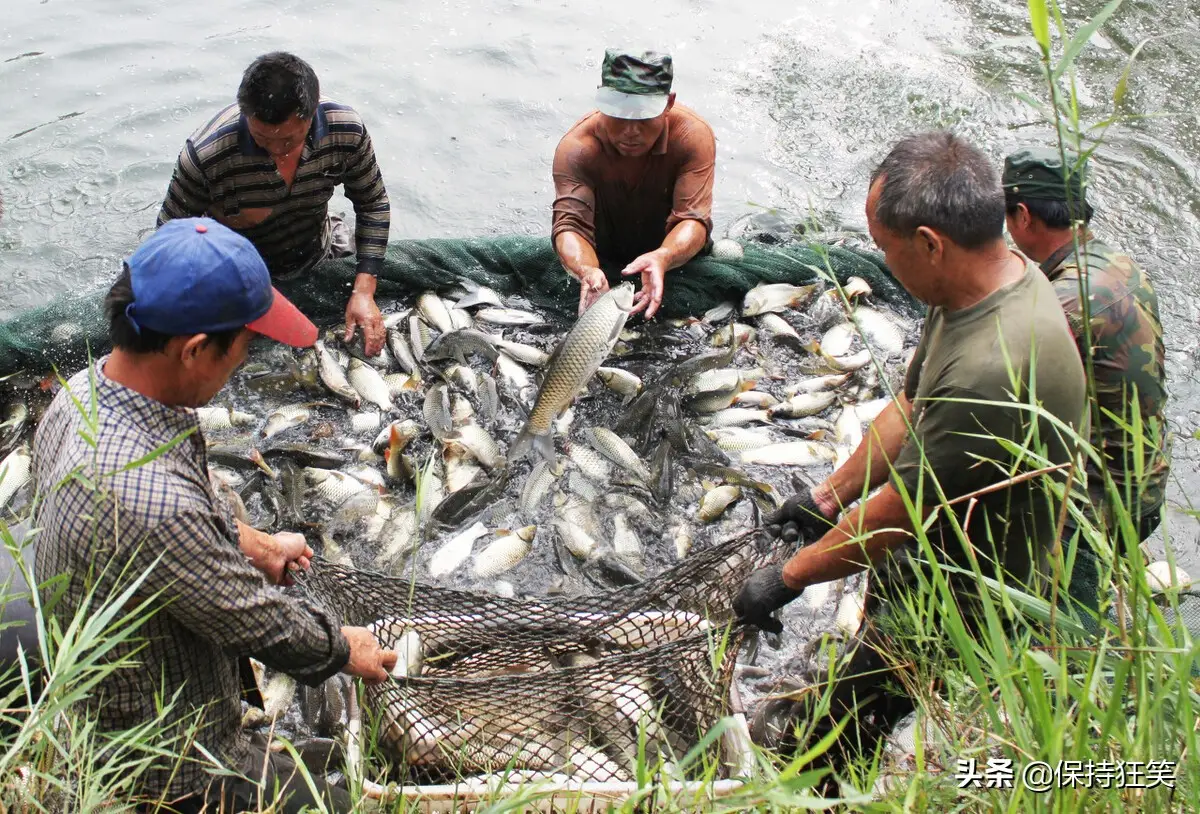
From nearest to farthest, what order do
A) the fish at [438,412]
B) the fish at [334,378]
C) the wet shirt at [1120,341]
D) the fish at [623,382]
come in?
the wet shirt at [1120,341], the fish at [438,412], the fish at [334,378], the fish at [623,382]

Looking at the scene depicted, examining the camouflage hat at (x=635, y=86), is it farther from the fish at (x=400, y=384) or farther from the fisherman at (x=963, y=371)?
the fisherman at (x=963, y=371)

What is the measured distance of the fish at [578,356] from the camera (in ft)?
14.6

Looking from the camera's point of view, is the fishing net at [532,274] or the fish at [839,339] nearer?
the fish at [839,339]

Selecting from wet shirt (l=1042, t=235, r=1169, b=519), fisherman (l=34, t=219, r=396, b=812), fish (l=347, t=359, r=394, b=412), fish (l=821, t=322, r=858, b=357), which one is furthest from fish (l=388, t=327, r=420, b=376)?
wet shirt (l=1042, t=235, r=1169, b=519)

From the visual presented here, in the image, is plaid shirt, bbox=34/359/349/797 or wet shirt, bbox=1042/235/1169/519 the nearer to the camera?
Answer: plaid shirt, bbox=34/359/349/797

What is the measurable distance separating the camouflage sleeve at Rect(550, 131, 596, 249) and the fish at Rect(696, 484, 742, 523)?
70.4 inches

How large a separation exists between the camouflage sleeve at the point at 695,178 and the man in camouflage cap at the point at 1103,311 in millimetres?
2068

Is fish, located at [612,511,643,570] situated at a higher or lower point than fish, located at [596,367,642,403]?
lower

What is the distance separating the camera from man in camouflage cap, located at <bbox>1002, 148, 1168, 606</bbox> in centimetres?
344

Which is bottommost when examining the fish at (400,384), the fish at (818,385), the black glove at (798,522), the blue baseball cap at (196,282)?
the fish at (400,384)

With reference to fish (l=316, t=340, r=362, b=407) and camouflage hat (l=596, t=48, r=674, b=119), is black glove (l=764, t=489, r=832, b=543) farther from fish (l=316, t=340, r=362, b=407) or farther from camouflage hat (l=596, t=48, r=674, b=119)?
fish (l=316, t=340, r=362, b=407)

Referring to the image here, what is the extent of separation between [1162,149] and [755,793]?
8.39m

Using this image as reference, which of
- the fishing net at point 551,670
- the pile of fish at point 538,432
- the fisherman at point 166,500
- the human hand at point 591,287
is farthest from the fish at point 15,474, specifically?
the human hand at point 591,287

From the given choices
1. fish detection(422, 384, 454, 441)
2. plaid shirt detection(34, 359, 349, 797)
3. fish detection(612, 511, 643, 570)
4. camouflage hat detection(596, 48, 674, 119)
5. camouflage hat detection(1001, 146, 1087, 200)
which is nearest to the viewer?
plaid shirt detection(34, 359, 349, 797)
